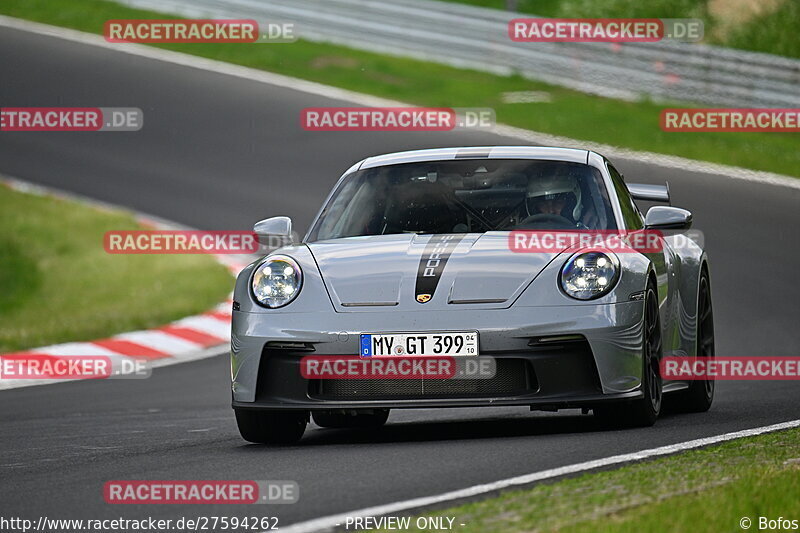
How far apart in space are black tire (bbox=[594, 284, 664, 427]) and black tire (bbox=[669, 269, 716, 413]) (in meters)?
1.21

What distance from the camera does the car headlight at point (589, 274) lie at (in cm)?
727

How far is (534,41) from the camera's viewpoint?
25.7m

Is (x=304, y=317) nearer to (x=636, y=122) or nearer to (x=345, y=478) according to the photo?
(x=345, y=478)

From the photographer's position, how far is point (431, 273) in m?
7.36

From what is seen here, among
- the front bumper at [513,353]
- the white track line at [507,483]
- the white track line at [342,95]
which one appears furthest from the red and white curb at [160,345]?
the white track line at [342,95]

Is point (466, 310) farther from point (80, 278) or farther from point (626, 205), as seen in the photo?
point (80, 278)

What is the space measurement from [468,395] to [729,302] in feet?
26.1

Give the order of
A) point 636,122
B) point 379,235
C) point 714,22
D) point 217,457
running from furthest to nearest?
1. point 714,22
2. point 636,122
3. point 379,235
4. point 217,457

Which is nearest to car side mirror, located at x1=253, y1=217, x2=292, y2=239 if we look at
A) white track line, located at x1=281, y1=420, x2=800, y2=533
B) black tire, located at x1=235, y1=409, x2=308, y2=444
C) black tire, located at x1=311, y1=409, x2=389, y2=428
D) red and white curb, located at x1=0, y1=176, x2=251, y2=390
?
black tire, located at x1=311, y1=409, x2=389, y2=428

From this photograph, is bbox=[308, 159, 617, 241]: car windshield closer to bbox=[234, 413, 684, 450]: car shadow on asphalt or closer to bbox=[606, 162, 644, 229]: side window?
bbox=[606, 162, 644, 229]: side window

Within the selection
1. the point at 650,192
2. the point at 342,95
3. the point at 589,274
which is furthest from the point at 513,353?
the point at 342,95

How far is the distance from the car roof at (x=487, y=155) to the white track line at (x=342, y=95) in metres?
11.6

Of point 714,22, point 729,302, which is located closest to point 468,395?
point 729,302

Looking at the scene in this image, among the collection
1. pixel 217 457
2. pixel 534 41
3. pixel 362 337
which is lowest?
pixel 217 457
